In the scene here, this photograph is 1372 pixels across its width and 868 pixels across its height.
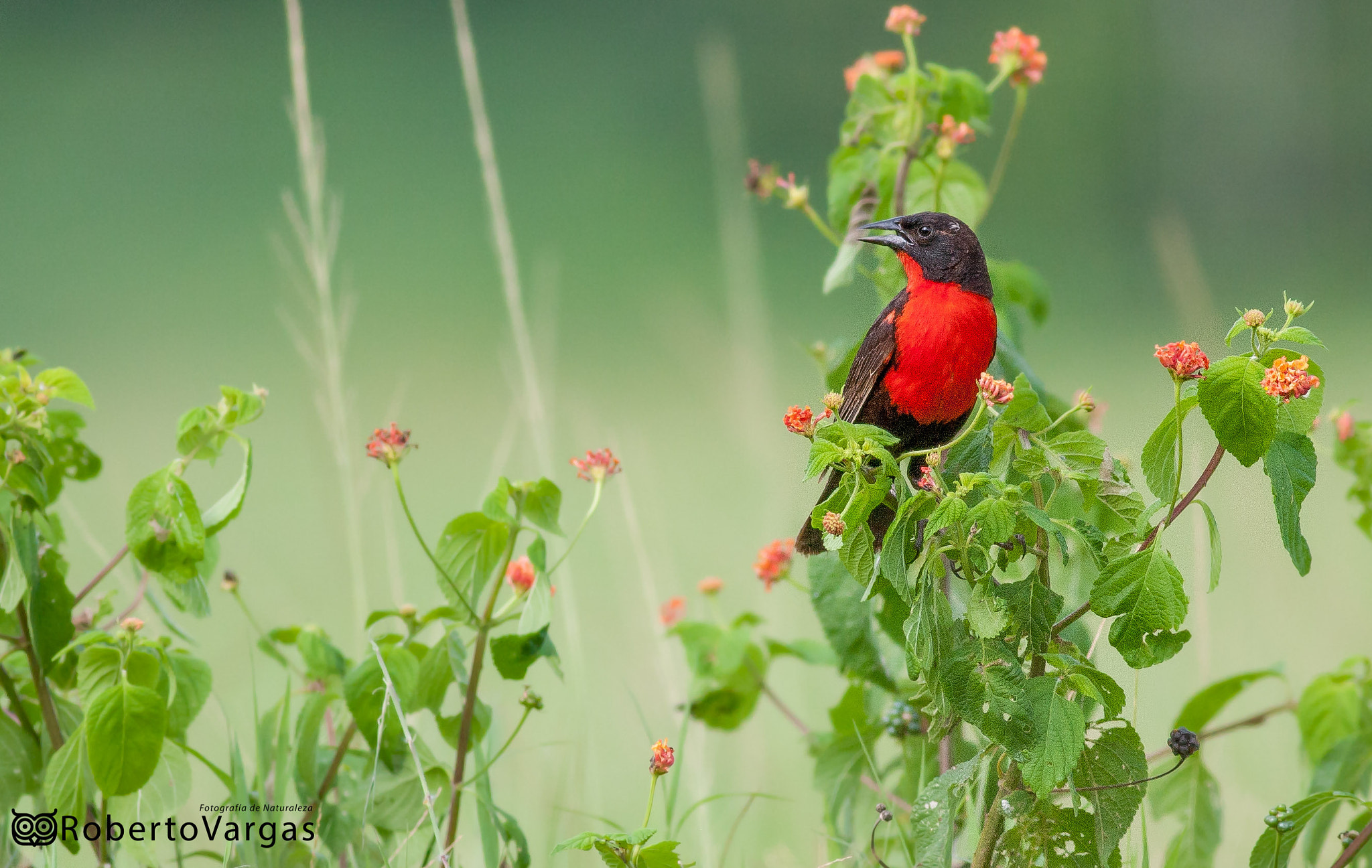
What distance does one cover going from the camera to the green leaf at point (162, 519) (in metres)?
1.79

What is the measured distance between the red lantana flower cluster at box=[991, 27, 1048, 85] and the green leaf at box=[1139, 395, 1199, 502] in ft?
3.04

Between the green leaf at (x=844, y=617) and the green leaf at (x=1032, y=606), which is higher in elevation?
the green leaf at (x=844, y=617)

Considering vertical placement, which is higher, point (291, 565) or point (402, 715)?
point (291, 565)

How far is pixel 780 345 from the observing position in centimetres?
1027

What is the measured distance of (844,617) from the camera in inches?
86.4

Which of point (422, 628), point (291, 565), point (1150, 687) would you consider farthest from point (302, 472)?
point (422, 628)

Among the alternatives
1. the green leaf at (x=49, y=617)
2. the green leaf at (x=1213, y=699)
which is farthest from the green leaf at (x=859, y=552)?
the green leaf at (x=49, y=617)

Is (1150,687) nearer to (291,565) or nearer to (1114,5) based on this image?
(291,565)

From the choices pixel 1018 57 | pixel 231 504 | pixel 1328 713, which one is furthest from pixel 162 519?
pixel 1328 713

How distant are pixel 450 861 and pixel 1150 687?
276 cm

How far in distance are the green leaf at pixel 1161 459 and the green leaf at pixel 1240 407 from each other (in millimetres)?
91

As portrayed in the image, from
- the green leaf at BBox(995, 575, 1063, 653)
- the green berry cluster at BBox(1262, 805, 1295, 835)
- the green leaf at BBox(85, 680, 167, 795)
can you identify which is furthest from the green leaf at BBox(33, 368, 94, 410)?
the green berry cluster at BBox(1262, 805, 1295, 835)

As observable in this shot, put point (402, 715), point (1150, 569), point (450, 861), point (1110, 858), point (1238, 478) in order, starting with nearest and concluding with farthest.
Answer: point (1150, 569)
point (1110, 858)
point (402, 715)
point (450, 861)
point (1238, 478)

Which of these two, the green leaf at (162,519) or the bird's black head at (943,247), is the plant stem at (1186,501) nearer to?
the bird's black head at (943,247)
